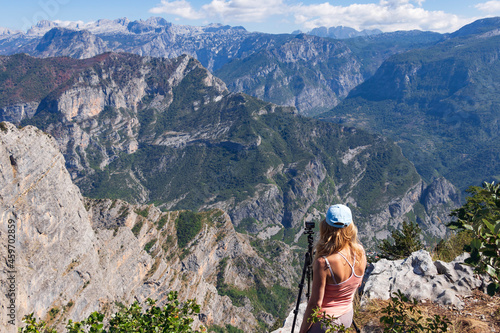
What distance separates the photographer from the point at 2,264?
70.2 meters

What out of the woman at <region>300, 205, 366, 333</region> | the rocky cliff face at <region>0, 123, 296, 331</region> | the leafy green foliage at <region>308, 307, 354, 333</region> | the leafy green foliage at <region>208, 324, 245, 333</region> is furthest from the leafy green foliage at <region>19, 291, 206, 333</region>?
the leafy green foliage at <region>208, 324, 245, 333</region>

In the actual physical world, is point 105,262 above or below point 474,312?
below

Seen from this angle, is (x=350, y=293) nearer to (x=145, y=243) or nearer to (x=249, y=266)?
(x=145, y=243)

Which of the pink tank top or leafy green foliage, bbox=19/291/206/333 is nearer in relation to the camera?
the pink tank top

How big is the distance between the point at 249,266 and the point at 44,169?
135 meters

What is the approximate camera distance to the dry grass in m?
11.7

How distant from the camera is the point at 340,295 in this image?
9508 millimetres

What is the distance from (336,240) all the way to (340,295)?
6.37 feet

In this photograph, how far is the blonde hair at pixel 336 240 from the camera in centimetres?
905

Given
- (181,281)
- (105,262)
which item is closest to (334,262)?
(105,262)

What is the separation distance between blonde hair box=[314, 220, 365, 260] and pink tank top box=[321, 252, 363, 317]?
1.16ft

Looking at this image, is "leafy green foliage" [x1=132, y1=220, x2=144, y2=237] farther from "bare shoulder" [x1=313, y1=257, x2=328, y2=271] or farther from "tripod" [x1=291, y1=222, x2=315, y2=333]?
"bare shoulder" [x1=313, y1=257, x2=328, y2=271]

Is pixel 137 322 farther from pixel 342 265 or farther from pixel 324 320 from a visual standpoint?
pixel 342 265

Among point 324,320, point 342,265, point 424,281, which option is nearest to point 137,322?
point 324,320
